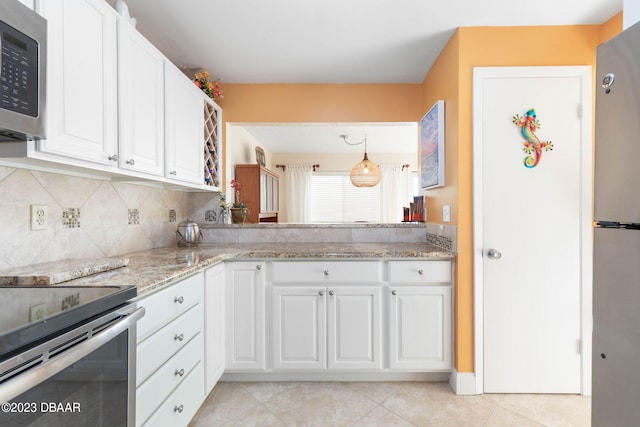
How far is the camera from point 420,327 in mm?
1947

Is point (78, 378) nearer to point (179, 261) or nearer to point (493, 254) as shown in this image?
point (179, 261)

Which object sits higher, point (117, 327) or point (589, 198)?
point (589, 198)

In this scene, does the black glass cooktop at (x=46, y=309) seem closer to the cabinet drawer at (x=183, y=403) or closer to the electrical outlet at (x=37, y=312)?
the electrical outlet at (x=37, y=312)

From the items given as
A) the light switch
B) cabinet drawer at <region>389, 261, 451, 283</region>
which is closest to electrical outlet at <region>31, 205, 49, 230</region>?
cabinet drawer at <region>389, 261, 451, 283</region>

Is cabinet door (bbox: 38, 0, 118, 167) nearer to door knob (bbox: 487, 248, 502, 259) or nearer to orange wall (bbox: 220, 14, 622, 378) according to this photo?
orange wall (bbox: 220, 14, 622, 378)

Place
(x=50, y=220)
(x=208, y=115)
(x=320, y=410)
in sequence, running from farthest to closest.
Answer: (x=208, y=115) → (x=320, y=410) → (x=50, y=220)

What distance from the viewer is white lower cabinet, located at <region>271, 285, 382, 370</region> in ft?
6.41

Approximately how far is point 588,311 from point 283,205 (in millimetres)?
5202

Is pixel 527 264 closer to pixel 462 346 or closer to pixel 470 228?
pixel 470 228

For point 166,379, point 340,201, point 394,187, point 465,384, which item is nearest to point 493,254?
point 465,384


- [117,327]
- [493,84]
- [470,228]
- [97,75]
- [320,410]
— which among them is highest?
[493,84]

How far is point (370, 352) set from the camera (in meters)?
1.96

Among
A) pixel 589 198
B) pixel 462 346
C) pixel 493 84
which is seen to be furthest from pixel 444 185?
pixel 462 346

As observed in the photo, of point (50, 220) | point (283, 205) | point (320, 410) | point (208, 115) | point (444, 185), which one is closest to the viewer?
point (50, 220)
